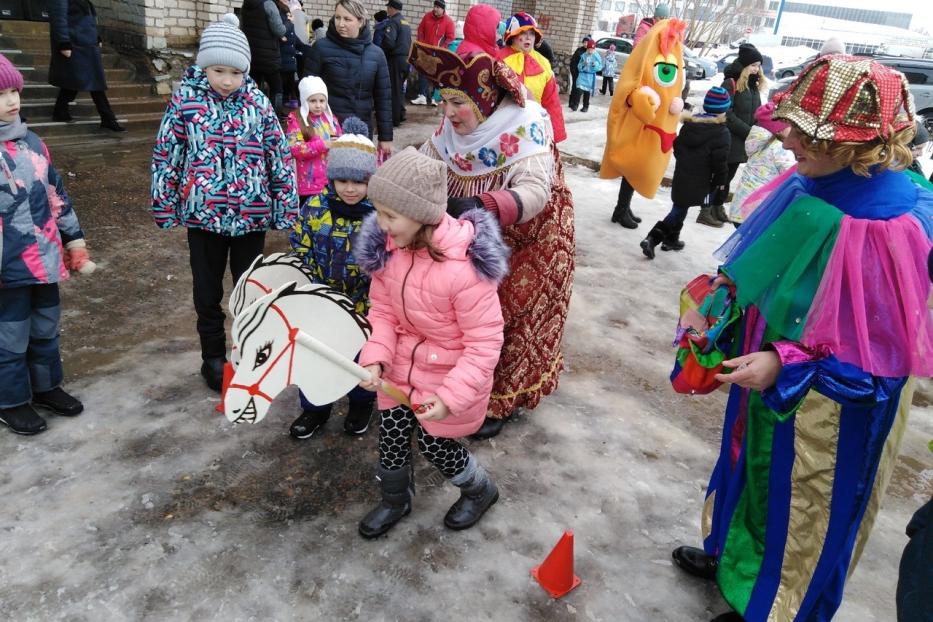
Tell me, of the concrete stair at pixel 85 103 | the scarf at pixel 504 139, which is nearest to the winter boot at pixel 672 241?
the scarf at pixel 504 139

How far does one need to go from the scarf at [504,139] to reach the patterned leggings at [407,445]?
1.16 metres

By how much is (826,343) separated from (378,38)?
1034 cm

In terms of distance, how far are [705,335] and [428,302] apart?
0.95m

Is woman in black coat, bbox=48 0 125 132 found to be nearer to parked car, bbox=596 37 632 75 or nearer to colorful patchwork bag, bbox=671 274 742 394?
colorful patchwork bag, bbox=671 274 742 394

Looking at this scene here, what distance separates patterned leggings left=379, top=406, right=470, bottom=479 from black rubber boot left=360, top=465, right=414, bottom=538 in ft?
0.13

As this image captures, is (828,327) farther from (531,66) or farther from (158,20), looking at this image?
(158,20)

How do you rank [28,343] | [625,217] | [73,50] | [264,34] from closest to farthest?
[28,343] → [625,217] → [73,50] → [264,34]

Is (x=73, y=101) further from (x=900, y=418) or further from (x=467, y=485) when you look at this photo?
(x=900, y=418)

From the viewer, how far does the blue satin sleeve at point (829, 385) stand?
171cm

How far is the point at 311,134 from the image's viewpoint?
4770 mm

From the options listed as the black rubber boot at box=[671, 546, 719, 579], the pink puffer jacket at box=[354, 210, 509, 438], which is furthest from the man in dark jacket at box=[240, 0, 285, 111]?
the black rubber boot at box=[671, 546, 719, 579]

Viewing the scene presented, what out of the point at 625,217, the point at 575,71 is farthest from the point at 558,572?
the point at 575,71

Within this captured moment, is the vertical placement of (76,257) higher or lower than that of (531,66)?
lower

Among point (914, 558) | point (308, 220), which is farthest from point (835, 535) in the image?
point (308, 220)
